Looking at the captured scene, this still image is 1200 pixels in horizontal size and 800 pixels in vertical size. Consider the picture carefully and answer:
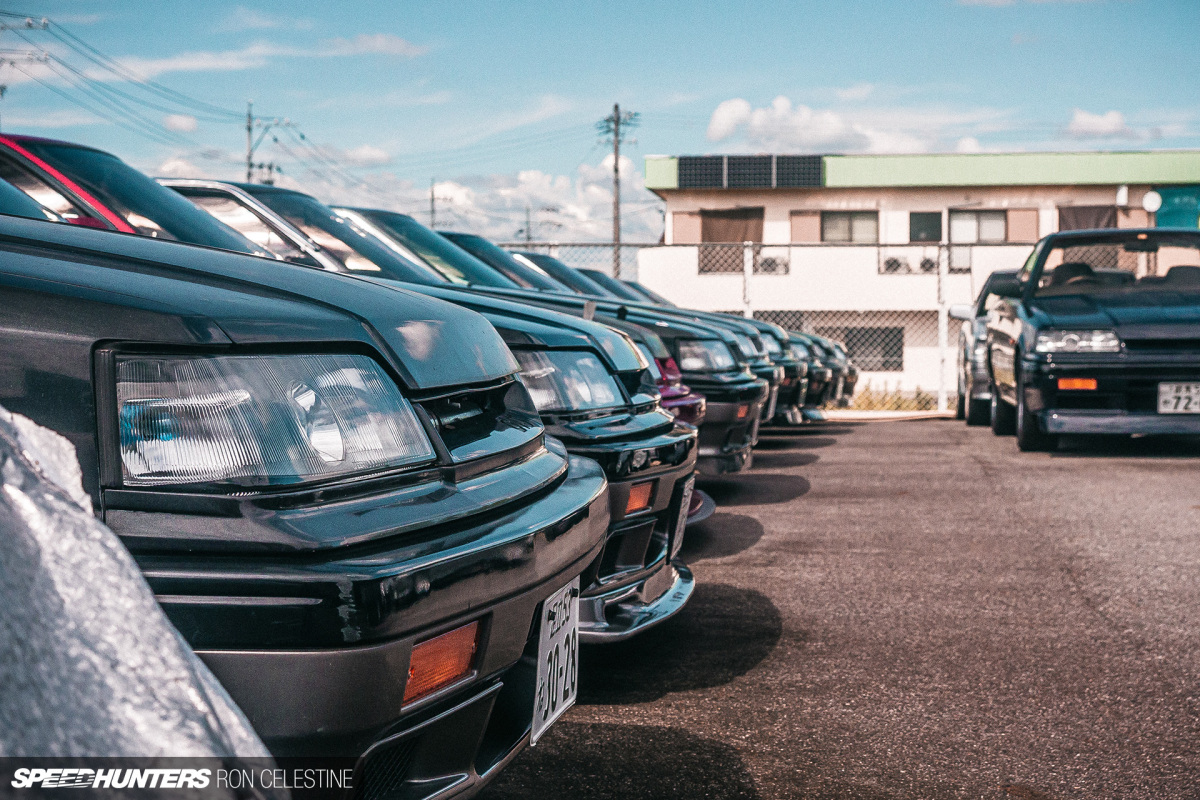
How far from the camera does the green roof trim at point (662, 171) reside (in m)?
25.8

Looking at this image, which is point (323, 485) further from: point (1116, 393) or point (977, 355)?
point (977, 355)

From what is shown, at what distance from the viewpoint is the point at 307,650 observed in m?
1.38

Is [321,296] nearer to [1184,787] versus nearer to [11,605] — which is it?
[11,605]

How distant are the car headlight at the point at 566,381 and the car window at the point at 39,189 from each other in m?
1.36

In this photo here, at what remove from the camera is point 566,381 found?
316 cm

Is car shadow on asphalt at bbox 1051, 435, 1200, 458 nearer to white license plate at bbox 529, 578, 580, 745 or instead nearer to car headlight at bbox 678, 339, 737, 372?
car headlight at bbox 678, 339, 737, 372

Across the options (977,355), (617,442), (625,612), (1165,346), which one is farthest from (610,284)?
(625,612)

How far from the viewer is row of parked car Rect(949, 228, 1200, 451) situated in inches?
270

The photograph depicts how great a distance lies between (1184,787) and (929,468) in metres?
5.36

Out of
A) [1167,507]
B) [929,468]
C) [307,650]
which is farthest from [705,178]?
[307,650]

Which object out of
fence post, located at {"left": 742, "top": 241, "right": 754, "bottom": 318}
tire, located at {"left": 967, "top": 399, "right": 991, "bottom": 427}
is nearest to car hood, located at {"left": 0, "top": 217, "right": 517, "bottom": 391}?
tire, located at {"left": 967, "top": 399, "right": 991, "bottom": 427}

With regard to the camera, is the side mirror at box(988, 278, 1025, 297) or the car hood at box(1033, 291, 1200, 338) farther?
the side mirror at box(988, 278, 1025, 297)

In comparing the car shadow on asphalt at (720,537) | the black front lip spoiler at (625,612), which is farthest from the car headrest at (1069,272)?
the black front lip spoiler at (625,612)

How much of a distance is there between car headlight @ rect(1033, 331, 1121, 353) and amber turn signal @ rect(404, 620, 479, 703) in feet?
20.9
